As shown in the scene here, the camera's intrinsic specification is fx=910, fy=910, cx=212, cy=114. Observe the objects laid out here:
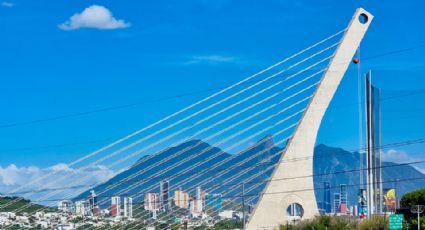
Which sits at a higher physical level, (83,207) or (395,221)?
(83,207)

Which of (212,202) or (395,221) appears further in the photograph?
(212,202)

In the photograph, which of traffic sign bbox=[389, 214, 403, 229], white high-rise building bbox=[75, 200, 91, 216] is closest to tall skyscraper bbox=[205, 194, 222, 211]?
white high-rise building bbox=[75, 200, 91, 216]

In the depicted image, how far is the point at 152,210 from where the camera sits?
45.0 m

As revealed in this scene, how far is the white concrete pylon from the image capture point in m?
36.7

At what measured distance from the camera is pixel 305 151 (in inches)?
1455

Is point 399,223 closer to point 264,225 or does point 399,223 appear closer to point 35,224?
point 264,225

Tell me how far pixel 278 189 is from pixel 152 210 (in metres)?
9.77

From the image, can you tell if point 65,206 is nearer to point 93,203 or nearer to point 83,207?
point 83,207

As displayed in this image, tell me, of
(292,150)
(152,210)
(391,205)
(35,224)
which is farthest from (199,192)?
(391,205)

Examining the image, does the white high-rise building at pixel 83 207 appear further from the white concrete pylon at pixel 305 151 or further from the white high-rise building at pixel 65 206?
the white concrete pylon at pixel 305 151

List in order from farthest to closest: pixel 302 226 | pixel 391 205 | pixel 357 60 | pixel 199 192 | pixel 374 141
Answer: pixel 391 205 → pixel 199 192 → pixel 374 141 → pixel 302 226 → pixel 357 60

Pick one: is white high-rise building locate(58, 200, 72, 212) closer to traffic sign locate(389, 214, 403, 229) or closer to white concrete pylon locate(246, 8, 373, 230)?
white concrete pylon locate(246, 8, 373, 230)

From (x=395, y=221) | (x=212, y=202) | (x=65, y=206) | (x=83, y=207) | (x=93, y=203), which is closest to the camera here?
(x=93, y=203)

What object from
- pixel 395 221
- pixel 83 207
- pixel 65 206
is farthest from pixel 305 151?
pixel 65 206
